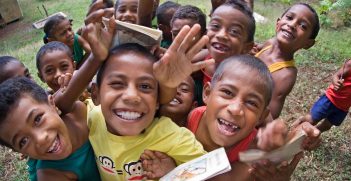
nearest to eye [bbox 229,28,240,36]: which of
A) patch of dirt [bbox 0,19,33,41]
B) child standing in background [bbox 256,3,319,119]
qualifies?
child standing in background [bbox 256,3,319,119]

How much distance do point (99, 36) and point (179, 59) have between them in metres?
0.41

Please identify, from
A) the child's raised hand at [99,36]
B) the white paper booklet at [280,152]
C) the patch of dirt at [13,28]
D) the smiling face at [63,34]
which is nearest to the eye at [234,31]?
the child's raised hand at [99,36]

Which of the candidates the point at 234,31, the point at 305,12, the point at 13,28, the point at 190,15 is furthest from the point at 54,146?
the point at 13,28

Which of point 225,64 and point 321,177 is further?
point 321,177

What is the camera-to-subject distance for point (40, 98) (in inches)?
64.9

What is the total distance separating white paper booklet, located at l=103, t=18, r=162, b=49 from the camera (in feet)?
5.23

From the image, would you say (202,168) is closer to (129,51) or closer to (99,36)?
(129,51)

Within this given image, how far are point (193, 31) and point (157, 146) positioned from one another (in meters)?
0.59

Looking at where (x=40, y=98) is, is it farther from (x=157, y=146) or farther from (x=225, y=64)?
(x=225, y=64)

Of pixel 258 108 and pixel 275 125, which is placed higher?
pixel 275 125

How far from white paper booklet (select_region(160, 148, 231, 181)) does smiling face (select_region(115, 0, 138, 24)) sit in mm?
1726

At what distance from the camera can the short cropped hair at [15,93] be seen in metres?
1.54

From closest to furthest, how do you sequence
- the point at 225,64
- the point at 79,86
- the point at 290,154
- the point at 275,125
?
the point at 275,125 → the point at 290,154 → the point at 79,86 → the point at 225,64

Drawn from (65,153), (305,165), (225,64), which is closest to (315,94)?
(305,165)
